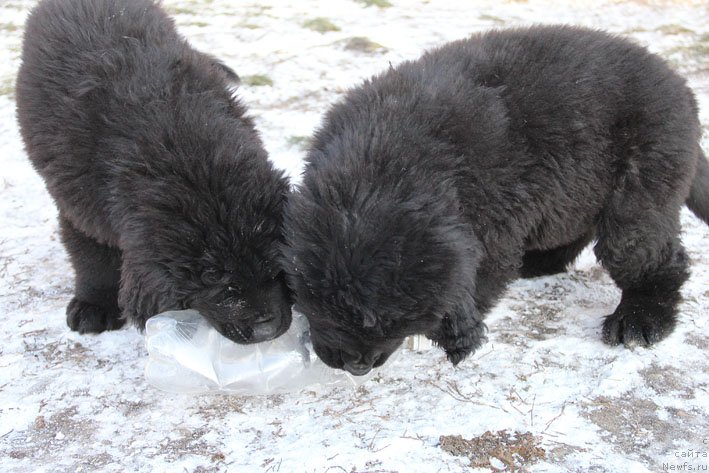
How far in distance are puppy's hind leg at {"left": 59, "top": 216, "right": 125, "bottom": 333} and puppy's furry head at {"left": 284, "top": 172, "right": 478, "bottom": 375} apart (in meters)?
1.34

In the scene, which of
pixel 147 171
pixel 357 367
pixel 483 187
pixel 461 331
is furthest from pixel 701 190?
pixel 147 171

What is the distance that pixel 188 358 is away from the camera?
2691 mm

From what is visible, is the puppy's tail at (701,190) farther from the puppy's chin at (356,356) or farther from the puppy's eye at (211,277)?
the puppy's eye at (211,277)

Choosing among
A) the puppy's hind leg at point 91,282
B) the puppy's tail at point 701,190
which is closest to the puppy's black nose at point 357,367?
the puppy's hind leg at point 91,282

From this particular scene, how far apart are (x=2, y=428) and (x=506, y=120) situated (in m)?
2.34

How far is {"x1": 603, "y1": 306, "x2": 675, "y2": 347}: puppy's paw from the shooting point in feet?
10.00

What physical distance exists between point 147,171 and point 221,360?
81 cm

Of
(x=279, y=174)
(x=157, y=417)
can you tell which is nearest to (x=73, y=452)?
(x=157, y=417)

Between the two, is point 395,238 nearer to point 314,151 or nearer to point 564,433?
point 314,151

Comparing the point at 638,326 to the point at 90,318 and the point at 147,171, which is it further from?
the point at 90,318

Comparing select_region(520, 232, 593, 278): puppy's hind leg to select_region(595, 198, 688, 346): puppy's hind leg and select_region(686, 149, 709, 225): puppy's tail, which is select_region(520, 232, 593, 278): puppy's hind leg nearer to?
select_region(595, 198, 688, 346): puppy's hind leg

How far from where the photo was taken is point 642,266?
121 inches

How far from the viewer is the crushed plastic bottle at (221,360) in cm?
266

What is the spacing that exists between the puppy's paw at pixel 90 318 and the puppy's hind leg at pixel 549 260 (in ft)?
6.97
